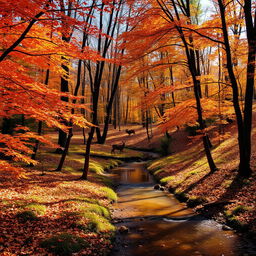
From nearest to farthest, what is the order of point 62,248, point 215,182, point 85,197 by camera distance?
point 62,248 < point 85,197 < point 215,182

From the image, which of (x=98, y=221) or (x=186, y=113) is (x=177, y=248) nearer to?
(x=98, y=221)

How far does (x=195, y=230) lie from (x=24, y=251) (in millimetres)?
5323

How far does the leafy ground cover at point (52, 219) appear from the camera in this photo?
5.73 metres

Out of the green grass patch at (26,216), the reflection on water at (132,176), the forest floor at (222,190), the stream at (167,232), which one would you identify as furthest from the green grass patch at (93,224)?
the reflection on water at (132,176)

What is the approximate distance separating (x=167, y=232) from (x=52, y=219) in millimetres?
3837

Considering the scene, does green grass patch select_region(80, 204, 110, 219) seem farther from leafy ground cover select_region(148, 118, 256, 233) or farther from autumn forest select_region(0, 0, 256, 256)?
leafy ground cover select_region(148, 118, 256, 233)

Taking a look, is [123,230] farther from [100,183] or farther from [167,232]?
[100,183]

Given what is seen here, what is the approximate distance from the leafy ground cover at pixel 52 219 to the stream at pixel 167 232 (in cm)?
67

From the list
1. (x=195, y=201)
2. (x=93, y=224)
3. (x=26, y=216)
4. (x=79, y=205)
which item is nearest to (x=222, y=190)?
(x=195, y=201)

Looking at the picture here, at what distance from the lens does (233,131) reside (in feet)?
71.3

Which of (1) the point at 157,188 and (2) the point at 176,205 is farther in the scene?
(1) the point at 157,188

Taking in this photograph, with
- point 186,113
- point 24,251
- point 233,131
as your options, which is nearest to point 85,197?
point 24,251

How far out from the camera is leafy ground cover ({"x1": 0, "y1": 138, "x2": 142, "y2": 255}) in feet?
18.8

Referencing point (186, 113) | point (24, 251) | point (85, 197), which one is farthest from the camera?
point (186, 113)
